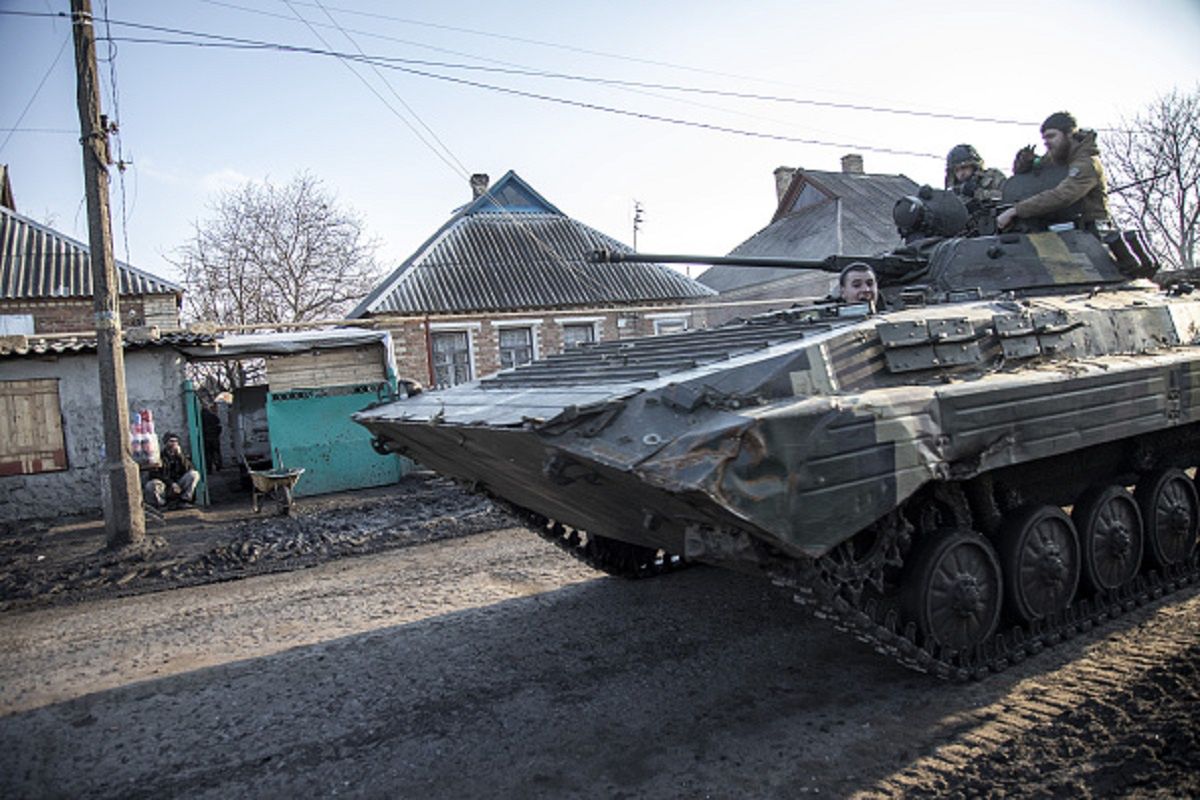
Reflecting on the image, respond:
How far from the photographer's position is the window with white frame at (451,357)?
53.9 feet

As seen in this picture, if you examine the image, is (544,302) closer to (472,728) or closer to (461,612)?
(461,612)

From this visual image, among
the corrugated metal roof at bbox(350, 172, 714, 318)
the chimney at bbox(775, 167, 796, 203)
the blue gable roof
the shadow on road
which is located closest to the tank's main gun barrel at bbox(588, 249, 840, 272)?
the shadow on road

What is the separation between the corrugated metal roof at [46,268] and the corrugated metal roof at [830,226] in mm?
13514

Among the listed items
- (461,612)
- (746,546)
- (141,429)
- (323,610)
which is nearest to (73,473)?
(141,429)

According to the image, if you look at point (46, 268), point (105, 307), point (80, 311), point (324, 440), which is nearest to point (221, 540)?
point (105, 307)

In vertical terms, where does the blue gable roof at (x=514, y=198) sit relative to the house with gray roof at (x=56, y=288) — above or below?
above

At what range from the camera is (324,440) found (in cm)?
1091

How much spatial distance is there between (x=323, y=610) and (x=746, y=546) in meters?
3.60

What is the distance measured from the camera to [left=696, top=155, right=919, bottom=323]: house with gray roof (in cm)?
2316

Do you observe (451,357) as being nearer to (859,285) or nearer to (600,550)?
(600,550)

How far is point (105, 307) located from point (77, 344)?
280cm

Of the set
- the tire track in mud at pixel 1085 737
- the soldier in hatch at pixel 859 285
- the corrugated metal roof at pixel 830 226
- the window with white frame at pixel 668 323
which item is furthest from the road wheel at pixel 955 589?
the corrugated metal roof at pixel 830 226

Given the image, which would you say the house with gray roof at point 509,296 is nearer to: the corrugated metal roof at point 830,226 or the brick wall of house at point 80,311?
the brick wall of house at point 80,311

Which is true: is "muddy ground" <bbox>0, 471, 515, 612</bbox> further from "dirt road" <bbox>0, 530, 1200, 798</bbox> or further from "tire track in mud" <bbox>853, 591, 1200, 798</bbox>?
"tire track in mud" <bbox>853, 591, 1200, 798</bbox>
